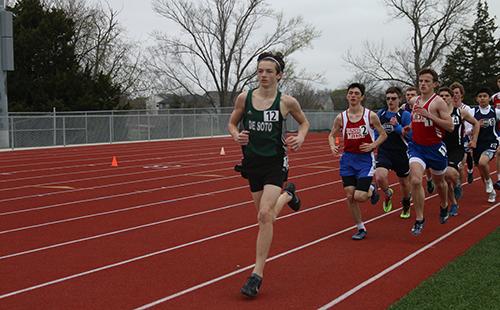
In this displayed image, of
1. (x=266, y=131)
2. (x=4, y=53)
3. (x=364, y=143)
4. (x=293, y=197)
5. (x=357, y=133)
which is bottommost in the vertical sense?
(x=293, y=197)

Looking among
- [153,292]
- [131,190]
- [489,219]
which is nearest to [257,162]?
[153,292]

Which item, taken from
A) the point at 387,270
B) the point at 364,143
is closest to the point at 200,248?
the point at 387,270

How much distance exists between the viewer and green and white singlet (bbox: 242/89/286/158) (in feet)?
19.6

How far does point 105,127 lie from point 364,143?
28.7 metres

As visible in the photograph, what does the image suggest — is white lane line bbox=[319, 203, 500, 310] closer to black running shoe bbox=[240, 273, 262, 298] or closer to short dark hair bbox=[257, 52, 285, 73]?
black running shoe bbox=[240, 273, 262, 298]

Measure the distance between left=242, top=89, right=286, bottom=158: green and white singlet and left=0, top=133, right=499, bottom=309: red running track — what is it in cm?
118

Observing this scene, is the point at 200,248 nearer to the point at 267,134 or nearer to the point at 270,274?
the point at 270,274

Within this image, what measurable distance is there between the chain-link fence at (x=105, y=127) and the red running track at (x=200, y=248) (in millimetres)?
17777

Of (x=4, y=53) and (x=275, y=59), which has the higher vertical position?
(x=4, y=53)

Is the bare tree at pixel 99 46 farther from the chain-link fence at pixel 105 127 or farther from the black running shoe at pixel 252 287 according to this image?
the black running shoe at pixel 252 287

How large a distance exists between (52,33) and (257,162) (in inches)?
1385

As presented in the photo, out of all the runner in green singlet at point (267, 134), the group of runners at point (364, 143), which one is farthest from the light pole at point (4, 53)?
the runner in green singlet at point (267, 134)

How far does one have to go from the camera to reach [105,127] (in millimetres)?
35562

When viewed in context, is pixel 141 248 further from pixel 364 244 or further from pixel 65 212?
pixel 65 212
